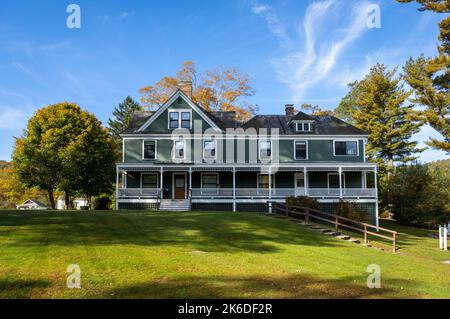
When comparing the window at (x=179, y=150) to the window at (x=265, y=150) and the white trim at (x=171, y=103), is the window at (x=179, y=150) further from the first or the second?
the window at (x=265, y=150)

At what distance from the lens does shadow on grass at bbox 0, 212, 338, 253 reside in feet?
37.1

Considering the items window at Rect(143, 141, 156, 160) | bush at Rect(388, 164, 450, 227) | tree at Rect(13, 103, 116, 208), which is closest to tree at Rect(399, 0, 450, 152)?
bush at Rect(388, 164, 450, 227)

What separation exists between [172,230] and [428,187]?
964 inches

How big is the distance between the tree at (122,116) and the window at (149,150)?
28322mm

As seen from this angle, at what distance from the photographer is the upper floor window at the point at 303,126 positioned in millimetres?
29453

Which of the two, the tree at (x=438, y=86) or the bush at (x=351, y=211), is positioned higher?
the tree at (x=438, y=86)

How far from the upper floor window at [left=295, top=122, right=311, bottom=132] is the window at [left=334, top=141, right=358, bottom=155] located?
8.55 feet

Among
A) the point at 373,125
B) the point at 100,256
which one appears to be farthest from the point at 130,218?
the point at 373,125

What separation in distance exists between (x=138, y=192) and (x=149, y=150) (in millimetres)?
3945

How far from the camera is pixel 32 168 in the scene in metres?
30.2

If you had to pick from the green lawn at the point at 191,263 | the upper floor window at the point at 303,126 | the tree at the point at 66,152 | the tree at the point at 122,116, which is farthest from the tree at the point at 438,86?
the tree at the point at 122,116

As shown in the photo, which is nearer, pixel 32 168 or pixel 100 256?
pixel 100 256
